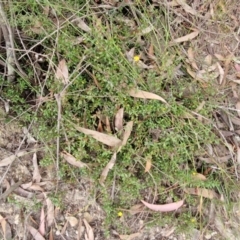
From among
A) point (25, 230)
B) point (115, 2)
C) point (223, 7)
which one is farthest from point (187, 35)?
point (25, 230)

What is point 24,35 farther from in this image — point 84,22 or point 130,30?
point 130,30

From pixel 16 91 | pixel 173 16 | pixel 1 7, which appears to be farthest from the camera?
pixel 173 16

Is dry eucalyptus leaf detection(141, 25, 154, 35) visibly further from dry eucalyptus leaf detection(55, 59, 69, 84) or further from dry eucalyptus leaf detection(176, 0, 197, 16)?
dry eucalyptus leaf detection(55, 59, 69, 84)

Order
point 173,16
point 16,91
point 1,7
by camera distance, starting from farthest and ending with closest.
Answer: point 173,16
point 16,91
point 1,7

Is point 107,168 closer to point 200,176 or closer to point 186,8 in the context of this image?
point 200,176

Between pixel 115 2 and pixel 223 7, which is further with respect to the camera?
pixel 223 7

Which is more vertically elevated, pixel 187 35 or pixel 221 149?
pixel 187 35

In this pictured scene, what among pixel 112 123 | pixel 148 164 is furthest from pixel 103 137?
pixel 148 164
